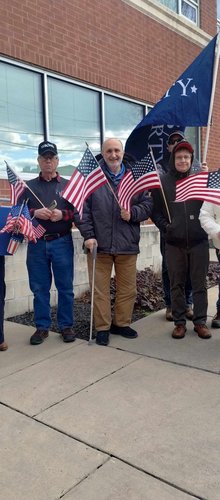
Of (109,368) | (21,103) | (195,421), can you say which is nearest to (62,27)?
(21,103)

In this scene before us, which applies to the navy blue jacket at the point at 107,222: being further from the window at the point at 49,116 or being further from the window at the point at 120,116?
the window at the point at 120,116

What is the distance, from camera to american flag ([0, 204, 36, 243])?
12.6ft

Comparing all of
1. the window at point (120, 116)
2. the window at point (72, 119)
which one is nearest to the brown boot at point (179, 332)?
the window at point (72, 119)

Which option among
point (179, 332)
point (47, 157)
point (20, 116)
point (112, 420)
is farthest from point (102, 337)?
point (20, 116)

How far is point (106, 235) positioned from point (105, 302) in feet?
2.22

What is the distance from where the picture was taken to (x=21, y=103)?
577 cm

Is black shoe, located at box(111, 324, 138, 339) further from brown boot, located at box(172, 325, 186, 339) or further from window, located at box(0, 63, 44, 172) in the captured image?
window, located at box(0, 63, 44, 172)

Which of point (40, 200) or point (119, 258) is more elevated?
point (40, 200)

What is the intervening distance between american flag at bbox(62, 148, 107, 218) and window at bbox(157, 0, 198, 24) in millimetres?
6015

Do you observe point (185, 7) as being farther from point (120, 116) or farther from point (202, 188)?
point (202, 188)

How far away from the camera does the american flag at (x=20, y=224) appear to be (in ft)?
12.6

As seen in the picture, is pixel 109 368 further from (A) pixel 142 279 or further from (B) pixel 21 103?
(B) pixel 21 103

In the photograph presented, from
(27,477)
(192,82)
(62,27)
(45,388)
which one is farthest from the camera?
(62,27)

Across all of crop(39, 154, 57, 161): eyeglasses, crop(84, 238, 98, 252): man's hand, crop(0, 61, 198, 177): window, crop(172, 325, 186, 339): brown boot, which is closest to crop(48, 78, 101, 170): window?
crop(0, 61, 198, 177): window
